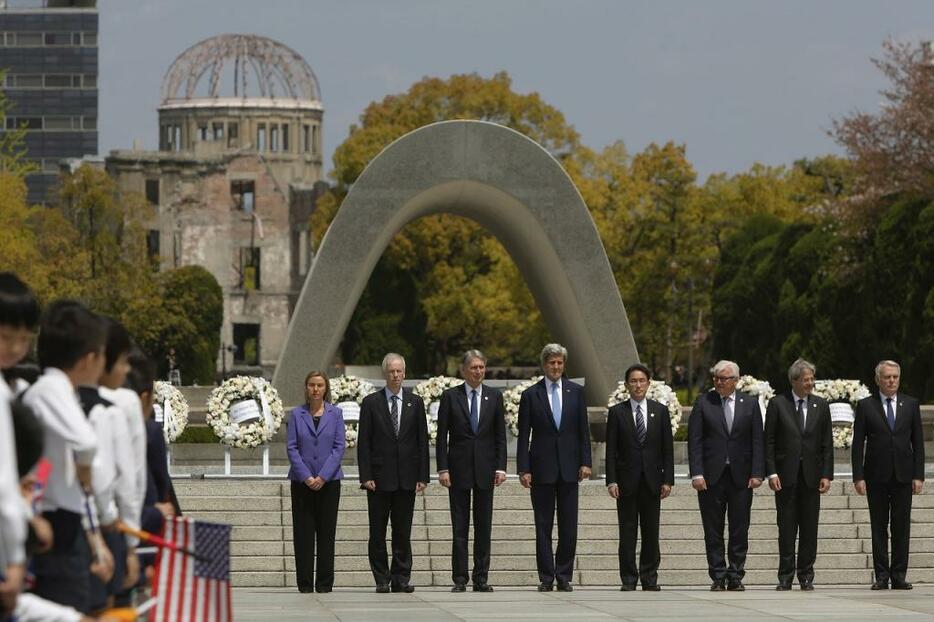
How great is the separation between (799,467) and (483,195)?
1125 centimetres

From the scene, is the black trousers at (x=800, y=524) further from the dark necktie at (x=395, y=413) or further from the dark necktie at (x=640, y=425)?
the dark necktie at (x=395, y=413)

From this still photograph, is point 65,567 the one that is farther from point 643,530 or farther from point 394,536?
point 643,530

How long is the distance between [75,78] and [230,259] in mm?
47270

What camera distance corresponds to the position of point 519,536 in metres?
15.7

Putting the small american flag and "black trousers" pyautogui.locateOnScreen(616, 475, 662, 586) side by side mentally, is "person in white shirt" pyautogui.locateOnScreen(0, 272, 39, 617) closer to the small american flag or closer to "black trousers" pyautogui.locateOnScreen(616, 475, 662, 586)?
the small american flag

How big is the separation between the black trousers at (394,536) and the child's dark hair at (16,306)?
7507 mm

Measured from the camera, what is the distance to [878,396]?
14.2m

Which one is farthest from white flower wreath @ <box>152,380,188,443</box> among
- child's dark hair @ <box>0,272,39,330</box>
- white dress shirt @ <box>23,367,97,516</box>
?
child's dark hair @ <box>0,272,39,330</box>

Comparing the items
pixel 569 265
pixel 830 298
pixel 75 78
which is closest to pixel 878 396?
pixel 569 265

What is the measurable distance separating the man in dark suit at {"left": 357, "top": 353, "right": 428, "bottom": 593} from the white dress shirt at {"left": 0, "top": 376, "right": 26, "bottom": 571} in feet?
26.1

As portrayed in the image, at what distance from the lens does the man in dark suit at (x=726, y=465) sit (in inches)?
538

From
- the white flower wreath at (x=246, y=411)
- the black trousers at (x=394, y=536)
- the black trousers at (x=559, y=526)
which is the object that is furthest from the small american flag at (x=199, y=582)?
the white flower wreath at (x=246, y=411)

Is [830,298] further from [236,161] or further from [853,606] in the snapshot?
[236,161]

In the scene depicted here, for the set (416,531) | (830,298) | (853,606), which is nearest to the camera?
(853,606)
